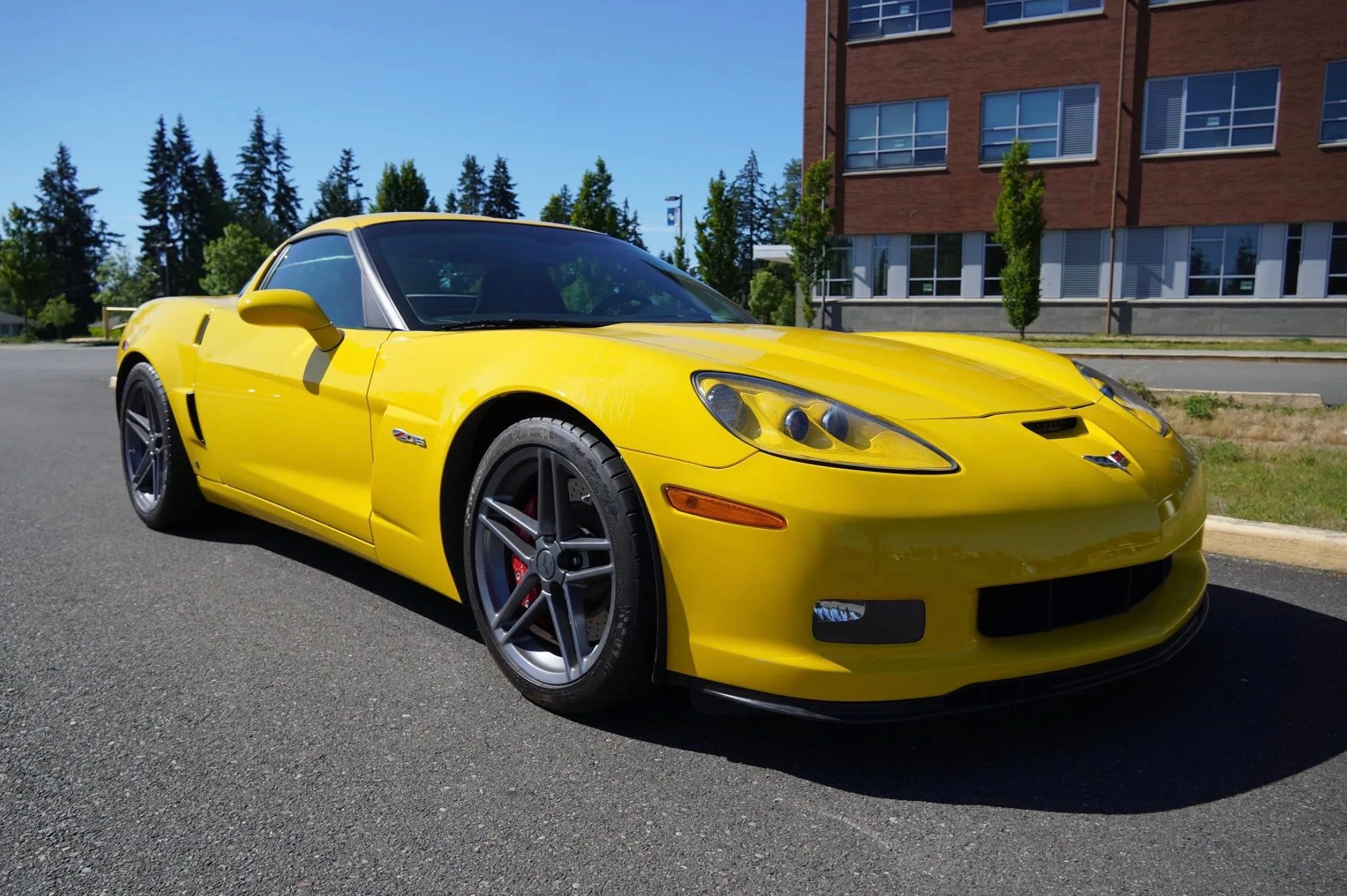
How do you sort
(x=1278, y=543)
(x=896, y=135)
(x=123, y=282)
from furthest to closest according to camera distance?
(x=123, y=282) → (x=896, y=135) → (x=1278, y=543)

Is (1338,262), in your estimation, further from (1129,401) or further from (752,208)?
(752,208)

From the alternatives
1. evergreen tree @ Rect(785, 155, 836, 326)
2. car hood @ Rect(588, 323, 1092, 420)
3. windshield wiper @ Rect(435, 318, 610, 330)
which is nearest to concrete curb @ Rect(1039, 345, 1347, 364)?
evergreen tree @ Rect(785, 155, 836, 326)

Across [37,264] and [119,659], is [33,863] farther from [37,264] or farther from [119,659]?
[37,264]

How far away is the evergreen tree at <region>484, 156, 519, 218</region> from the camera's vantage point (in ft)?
315

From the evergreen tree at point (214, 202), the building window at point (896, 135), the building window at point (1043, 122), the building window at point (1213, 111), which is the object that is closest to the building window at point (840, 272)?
the building window at point (896, 135)

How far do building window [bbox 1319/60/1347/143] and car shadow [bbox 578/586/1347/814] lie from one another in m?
25.5

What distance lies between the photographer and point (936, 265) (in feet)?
87.7

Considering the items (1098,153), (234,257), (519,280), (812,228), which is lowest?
(519,280)

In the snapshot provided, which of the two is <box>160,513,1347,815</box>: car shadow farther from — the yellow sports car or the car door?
the car door

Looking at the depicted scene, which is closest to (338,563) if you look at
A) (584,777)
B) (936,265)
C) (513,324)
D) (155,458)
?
(155,458)

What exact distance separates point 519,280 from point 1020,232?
22.2m

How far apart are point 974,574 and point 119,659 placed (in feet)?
7.85

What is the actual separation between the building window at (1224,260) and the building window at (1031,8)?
20.0 ft

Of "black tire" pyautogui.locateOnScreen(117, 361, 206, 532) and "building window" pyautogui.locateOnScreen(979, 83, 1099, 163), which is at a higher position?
"building window" pyautogui.locateOnScreen(979, 83, 1099, 163)
